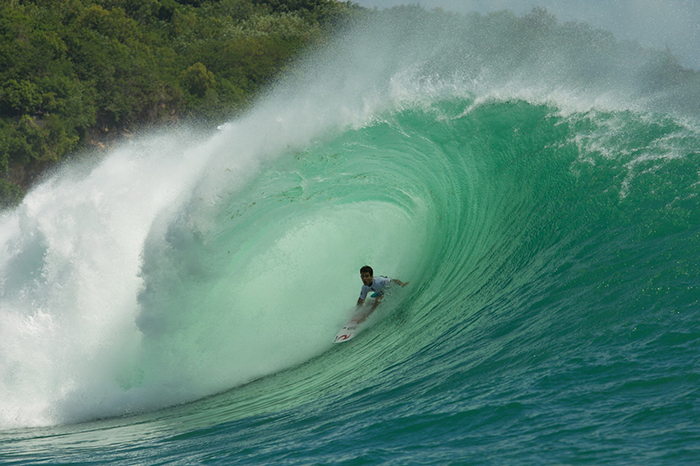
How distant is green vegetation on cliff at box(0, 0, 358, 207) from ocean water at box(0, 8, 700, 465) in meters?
24.3

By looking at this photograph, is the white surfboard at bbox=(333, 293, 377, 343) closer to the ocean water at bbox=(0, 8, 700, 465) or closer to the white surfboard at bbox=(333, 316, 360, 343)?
the white surfboard at bbox=(333, 316, 360, 343)

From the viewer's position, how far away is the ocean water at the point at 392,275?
6094 mm

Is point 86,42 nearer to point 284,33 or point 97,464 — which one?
point 284,33

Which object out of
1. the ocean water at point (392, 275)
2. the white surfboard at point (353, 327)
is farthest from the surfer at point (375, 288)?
the ocean water at point (392, 275)

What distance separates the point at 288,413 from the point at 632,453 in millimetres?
4019

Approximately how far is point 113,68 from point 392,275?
128ft

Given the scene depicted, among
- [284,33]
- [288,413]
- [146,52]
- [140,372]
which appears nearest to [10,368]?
[140,372]

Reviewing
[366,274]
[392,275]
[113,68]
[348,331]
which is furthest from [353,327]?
[113,68]

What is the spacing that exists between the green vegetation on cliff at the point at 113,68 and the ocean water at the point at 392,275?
24.3 m

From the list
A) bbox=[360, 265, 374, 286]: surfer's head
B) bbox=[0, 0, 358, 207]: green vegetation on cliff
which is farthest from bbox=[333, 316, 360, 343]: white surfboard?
bbox=[0, 0, 358, 207]: green vegetation on cliff

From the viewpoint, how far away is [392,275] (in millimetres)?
11547

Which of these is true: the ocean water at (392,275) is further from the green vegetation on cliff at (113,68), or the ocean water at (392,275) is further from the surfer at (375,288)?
the green vegetation on cliff at (113,68)

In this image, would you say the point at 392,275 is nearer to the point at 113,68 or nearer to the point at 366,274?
the point at 366,274

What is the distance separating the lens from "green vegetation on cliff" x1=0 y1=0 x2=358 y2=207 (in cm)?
3625
